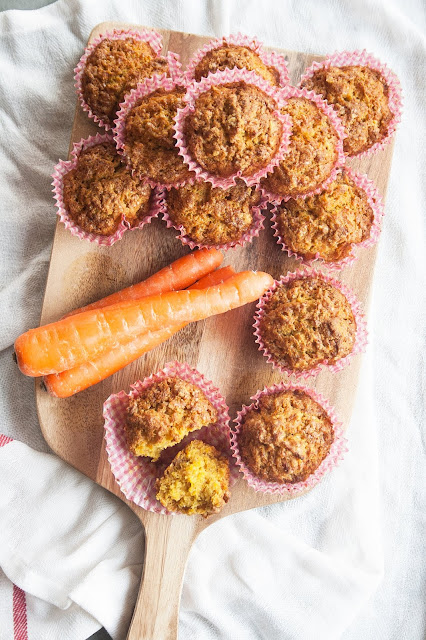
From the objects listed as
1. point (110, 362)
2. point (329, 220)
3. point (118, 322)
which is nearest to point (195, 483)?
point (110, 362)

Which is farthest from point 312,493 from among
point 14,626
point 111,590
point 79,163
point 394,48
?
point 394,48

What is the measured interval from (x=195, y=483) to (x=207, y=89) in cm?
216

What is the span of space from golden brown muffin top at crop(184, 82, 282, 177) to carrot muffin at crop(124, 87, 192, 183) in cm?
17

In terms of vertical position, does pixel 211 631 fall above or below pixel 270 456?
below

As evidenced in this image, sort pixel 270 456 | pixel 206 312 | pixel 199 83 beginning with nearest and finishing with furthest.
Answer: pixel 199 83
pixel 270 456
pixel 206 312

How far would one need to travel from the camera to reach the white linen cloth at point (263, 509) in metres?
3.74

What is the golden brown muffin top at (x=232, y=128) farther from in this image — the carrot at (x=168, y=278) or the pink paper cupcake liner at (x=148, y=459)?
the pink paper cupcake liner at (x=148, y=459)

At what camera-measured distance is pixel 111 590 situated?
3.69 meters

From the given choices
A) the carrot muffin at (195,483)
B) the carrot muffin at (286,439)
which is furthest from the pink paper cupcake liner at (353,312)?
the carrot muffin at (195,483)

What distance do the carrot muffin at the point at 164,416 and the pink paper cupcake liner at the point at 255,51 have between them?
72.9 inches

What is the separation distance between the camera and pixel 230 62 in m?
3.27

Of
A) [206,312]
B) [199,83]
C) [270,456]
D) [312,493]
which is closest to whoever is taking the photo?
[199,83]

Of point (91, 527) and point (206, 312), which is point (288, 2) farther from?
point (91, 527)

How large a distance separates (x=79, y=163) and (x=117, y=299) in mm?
846
